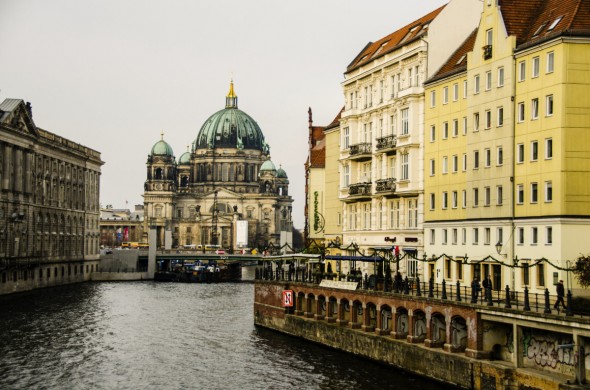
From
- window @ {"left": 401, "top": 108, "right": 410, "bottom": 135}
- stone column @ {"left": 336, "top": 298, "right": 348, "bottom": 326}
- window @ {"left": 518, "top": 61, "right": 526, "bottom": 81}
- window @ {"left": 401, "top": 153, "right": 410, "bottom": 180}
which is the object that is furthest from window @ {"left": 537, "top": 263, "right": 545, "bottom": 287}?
window @ {"left": 401, "top": 108, "right": 410, "bottom": 135}

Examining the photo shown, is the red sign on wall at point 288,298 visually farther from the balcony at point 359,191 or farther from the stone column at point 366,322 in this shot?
the stone column at point 366,322

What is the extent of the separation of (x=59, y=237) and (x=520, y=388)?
112277mm

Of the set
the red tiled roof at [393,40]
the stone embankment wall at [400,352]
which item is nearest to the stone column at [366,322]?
the stone embankment wall at [400,352]

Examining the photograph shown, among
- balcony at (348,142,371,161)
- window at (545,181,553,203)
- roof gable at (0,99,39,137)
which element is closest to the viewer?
window at (545,181,553,203)

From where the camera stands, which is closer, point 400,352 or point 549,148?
point 549,148

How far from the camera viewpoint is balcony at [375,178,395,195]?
78.6 m

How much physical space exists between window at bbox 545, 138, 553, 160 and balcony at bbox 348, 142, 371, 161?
27.7m

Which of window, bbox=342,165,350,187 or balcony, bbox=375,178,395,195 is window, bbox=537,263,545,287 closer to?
balcony, bbox=375,178,395,195

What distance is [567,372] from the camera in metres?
45.0

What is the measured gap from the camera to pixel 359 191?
84.8 meters

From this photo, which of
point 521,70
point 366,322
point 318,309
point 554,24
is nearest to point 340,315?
point 318,309

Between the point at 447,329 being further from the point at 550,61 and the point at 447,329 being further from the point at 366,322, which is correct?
the point at 550,61

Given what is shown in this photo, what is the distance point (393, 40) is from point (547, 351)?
4501 centimetres

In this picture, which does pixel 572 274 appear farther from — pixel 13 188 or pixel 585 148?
pixel 13 188
